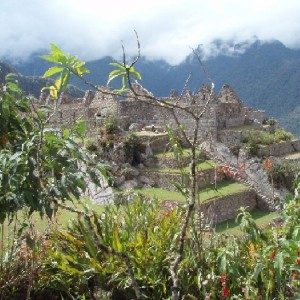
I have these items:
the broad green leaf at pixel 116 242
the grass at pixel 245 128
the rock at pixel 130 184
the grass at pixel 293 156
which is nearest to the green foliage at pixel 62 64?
the broad green leaf at pixel 116 242

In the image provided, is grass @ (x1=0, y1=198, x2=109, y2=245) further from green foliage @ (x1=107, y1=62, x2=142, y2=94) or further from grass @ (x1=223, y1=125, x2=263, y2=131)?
grass @ (x1=223, y1=125, x2=263, y2=131)

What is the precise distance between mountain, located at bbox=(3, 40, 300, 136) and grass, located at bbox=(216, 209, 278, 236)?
2342cm

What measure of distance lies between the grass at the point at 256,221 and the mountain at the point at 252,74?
76.8 ft

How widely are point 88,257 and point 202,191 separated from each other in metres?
10.3

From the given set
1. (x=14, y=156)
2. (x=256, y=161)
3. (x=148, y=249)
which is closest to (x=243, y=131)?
(x=256, y=161)

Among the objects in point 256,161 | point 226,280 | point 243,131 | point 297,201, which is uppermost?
point 243,131

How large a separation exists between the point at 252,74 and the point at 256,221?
4482cm

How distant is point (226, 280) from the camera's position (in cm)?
410

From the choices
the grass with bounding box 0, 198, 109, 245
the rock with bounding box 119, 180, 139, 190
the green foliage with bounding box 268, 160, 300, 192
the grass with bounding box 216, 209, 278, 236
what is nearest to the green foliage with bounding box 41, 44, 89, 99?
the grass with bounding box 0, 198, 109, 245

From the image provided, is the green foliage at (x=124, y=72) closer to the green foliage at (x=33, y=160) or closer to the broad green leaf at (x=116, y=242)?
the green foliage at (x=33, y=160)

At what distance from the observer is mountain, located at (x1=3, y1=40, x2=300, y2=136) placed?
149 feet

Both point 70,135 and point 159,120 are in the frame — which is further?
point 159,120

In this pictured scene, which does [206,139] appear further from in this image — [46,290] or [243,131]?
[46,290]

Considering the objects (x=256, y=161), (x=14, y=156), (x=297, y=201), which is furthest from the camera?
(x=256, y=161)
